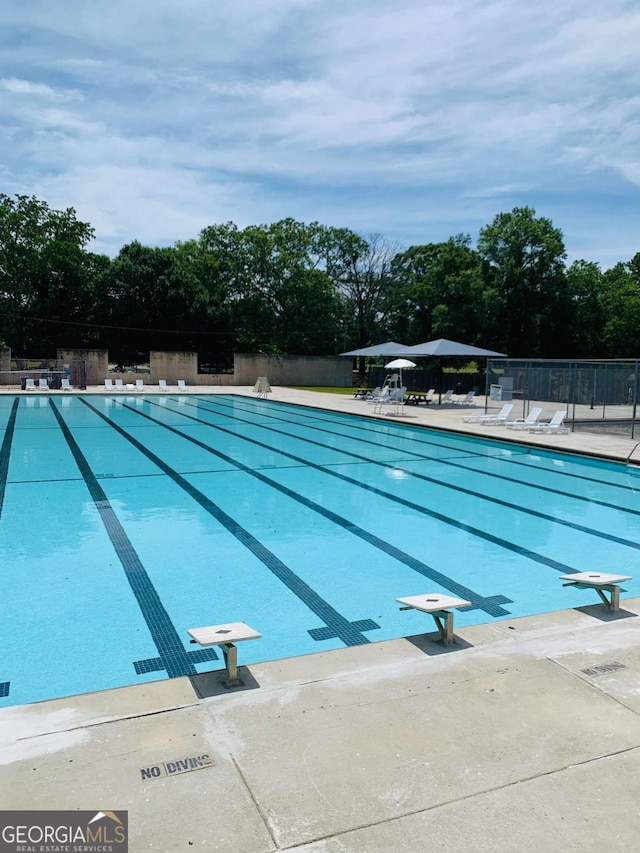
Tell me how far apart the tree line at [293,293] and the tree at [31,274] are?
7 cm

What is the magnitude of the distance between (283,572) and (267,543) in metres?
1.01

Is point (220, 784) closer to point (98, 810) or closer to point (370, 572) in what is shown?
point (98, 810)

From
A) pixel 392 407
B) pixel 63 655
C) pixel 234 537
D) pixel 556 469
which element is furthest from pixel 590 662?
pixel 392 407

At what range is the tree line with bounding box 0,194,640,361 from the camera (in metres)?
40.5

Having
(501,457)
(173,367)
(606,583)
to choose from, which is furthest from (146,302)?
(606,583)

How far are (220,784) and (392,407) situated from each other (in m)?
22.2

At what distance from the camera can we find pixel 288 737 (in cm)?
308

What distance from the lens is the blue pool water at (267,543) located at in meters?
4.94

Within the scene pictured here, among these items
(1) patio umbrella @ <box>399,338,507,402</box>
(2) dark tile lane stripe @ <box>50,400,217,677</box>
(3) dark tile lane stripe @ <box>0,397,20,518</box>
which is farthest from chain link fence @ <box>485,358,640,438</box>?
(2) dark tile lane stripe @ <box>50,400,217,677</box>

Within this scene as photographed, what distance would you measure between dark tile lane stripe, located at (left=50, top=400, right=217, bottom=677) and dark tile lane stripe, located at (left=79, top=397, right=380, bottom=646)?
3.89 feet

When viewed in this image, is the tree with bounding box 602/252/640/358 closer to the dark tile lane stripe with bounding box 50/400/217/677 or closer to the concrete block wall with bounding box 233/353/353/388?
the concrete block wall with bounding box 233/353/353/388

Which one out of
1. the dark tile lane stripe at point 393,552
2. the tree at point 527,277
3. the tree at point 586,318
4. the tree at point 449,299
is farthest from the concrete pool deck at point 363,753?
the tree at point 586,318

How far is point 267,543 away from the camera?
294 inches

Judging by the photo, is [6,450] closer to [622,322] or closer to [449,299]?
[449,299]
